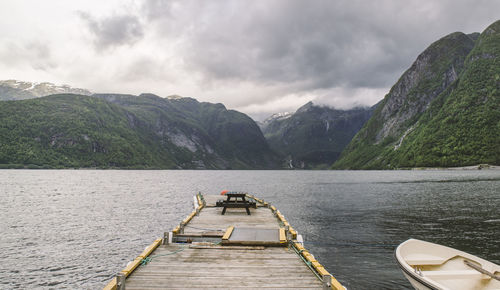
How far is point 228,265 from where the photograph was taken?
1177 cm

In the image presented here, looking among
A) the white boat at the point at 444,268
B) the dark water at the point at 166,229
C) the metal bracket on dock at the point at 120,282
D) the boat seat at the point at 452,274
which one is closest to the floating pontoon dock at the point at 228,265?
the metal bracket on dock at the point at 120,282

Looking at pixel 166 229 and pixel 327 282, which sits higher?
pixel 327 282

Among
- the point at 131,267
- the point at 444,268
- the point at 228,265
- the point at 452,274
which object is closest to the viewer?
the point at 131,267

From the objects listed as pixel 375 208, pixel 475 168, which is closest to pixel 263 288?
pixel 375 208

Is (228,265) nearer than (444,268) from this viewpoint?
Yes

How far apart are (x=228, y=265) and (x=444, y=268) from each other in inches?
405

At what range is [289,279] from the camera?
1033 cm

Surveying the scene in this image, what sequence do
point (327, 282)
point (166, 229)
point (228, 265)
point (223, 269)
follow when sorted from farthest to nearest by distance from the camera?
point (166, 229), point (228, 265), point (223, 269), point (327, 282)

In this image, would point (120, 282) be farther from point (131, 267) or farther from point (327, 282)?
point (327, 282)

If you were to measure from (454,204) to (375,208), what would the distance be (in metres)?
13.8

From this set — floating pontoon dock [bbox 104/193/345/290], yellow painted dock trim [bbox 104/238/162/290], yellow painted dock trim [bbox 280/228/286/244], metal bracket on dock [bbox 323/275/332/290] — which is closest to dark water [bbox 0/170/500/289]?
yellow painted dock trim [bbox 280/228/286/244]

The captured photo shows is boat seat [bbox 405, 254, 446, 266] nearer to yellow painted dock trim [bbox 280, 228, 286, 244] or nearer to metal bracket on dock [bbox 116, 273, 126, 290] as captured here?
yellow painted dock trim [bbox 280, 228, 286, 244]

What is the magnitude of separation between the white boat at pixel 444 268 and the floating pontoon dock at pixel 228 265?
399cm

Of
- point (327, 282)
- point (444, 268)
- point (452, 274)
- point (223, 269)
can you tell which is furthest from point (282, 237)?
point (444, 268)
